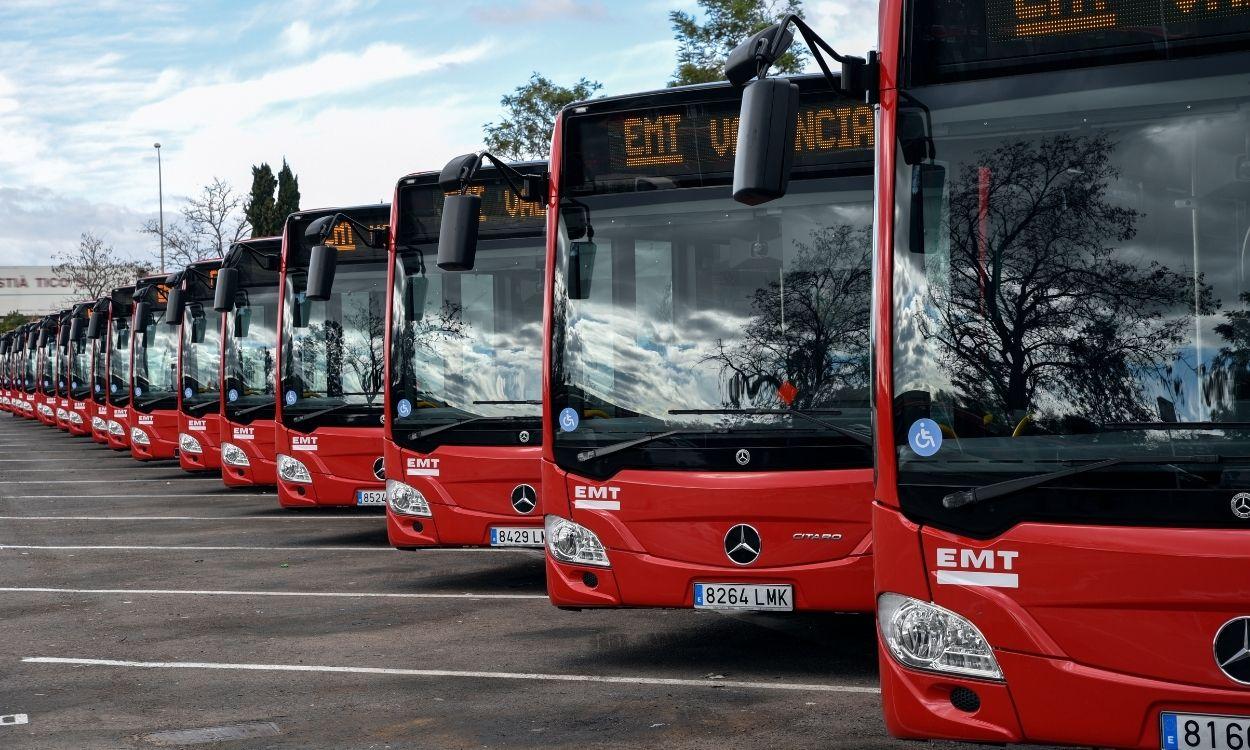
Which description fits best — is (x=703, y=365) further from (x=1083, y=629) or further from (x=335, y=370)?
(x=335, y=370)

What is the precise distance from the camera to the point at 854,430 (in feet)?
24.2

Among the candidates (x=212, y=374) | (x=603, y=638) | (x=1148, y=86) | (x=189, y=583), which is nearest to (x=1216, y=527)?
(x=1148, y=86)

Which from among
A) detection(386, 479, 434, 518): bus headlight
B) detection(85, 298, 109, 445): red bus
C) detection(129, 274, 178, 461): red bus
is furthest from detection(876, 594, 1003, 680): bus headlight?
detection(85, 298, 109, 445): red bus

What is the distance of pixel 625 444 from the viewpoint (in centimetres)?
777

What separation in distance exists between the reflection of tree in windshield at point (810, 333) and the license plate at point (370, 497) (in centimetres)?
702

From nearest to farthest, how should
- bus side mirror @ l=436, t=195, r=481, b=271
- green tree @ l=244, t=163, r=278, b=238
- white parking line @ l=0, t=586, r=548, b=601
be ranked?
bus side mirror @ l=436, t=195, r=481, b=271 → white parking line @ l=0, t=586, r=548, b=601 → green tree @ l=244, t=163, r=278, b=238

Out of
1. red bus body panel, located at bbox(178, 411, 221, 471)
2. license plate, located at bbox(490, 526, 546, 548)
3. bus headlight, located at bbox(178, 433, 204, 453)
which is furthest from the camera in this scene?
bus headlight, located at bbox(178, 433, 204, 453)

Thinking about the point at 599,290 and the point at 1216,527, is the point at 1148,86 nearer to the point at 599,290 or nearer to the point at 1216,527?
the point at 1216,527

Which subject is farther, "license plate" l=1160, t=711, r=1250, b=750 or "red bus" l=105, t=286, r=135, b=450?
"red bus" l=105, t=286, r=135, b=450

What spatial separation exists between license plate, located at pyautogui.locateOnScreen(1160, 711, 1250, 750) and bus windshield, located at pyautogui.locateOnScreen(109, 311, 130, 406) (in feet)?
81.9

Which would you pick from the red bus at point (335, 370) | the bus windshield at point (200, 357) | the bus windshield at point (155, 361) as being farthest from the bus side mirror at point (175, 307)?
the red bus at point (335, 370)

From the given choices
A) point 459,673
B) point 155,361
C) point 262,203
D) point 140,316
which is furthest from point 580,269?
point 262,203

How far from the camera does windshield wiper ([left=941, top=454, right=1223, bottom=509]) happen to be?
15.7 feet

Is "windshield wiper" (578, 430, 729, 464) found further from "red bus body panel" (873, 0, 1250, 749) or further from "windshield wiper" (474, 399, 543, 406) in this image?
"windshield wiper" (474, 399, 543, 406)
